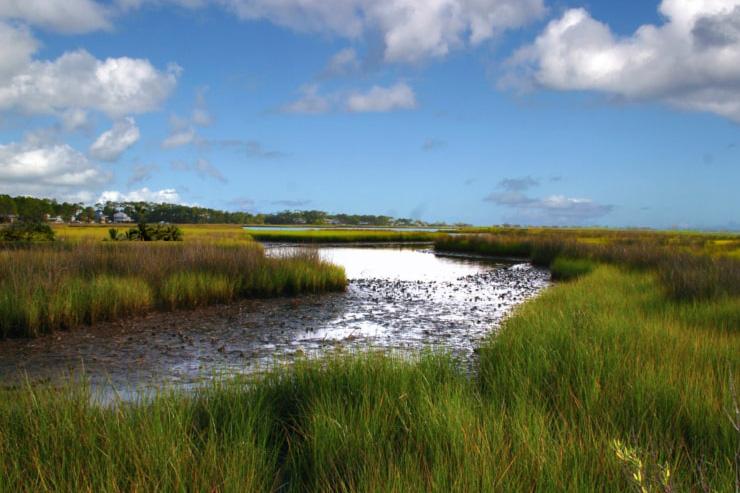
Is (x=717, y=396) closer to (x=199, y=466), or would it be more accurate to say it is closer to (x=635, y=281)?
(x=199, y=466)

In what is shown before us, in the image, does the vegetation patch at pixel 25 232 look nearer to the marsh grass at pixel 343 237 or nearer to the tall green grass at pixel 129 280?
the tall green grass at pixel 129 280

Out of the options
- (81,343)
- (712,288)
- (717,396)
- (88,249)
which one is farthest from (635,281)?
(88,249)

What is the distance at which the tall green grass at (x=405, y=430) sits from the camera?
137 inches

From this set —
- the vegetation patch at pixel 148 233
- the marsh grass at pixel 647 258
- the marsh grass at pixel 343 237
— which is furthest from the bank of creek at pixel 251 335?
the marsh grass at pixel 343 237

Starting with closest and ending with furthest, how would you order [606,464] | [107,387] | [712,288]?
[606,464]
[107,387]
[712,288]

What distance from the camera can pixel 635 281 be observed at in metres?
16.1

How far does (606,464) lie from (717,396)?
7.35ft

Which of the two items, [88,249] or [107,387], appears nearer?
[107,387]

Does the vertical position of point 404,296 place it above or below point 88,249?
below

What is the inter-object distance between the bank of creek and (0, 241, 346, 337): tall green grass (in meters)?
0.60

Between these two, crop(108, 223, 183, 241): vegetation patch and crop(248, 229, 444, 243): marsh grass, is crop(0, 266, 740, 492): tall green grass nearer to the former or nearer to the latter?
crop(108, 223, 183, 241): vegetation patch

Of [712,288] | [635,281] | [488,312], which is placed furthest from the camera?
[635,281]

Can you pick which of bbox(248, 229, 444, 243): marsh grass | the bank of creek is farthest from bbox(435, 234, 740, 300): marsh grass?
bbox(248, 229, 444, 243): marsh grass

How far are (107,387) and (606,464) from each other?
669 centimetres
